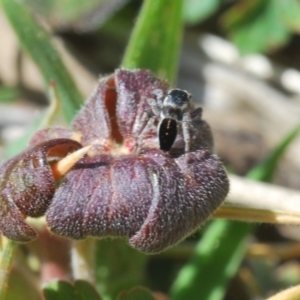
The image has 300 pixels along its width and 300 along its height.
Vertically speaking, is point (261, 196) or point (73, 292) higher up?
point (261, 196)

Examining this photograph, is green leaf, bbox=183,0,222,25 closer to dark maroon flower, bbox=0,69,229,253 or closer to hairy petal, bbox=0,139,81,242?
dark maroon flower, bbox=0,69,229,253

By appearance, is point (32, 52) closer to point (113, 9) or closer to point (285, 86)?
point (113, 9)

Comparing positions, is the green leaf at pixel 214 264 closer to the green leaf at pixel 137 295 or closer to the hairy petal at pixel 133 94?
the green leaf at pixel 137 295

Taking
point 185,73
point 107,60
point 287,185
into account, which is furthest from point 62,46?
point 287,185

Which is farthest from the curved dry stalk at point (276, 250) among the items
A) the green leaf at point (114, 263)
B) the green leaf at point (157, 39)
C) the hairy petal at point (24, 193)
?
the hairy petal at point (24, 193)

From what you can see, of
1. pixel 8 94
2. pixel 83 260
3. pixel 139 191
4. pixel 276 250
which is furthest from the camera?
pixel 8 94

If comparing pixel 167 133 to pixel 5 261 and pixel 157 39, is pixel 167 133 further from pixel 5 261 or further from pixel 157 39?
pixel 157 39

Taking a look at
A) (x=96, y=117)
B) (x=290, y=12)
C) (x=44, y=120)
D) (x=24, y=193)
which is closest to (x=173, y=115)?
(x=96, y=117)
